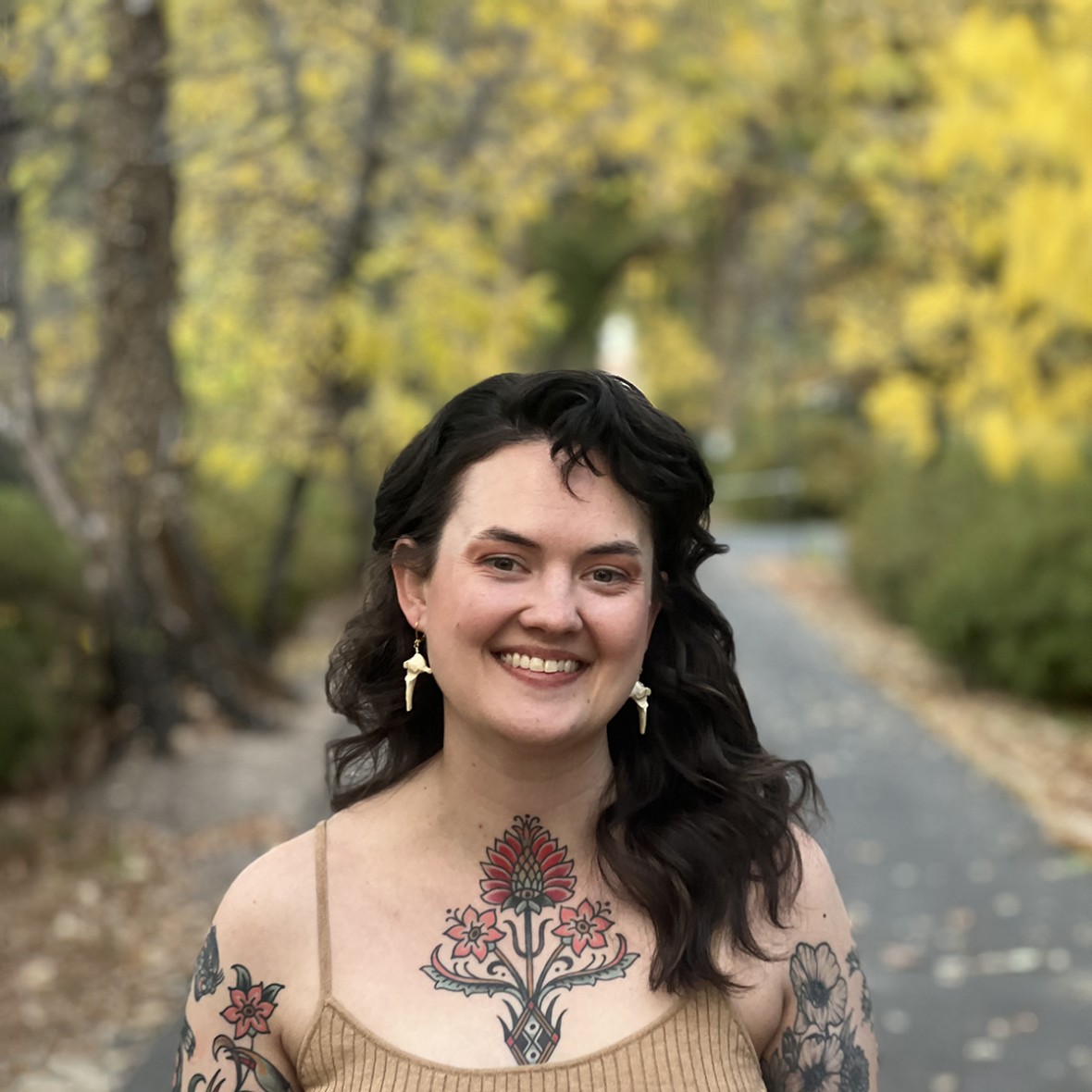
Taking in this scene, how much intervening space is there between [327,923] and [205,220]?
9028mm

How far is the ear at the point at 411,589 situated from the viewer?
7.40ft

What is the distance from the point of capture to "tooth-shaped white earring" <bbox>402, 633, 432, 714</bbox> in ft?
7.68

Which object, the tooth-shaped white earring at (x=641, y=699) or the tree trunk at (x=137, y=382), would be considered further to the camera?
the tree trunk at (x=137, y=382)

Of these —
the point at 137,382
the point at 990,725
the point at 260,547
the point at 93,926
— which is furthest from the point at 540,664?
the point at 260,547

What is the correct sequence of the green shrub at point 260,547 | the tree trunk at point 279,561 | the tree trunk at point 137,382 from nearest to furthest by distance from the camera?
the tree trunk at point 137,382 < the tree trunk at point 279,561 < the green shrub at point 260,547

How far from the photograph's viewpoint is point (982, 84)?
12180 millimetres

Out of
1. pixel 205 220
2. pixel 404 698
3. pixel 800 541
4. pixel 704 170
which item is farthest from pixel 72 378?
pixel 800 541

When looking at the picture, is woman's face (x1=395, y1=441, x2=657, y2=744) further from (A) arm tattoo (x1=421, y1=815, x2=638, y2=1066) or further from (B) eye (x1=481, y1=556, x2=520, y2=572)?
(A) arm tattoo (x1=421, y1=815, x2=638, y2=1066)

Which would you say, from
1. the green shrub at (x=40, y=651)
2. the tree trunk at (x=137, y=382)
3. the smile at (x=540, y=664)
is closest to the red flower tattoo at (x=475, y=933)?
the smile at (x=540, y=664)

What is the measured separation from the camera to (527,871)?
221cm

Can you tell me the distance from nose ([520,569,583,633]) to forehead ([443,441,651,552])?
0.06m

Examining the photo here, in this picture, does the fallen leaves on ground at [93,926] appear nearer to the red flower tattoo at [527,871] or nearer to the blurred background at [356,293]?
the blurred background at [356,293]

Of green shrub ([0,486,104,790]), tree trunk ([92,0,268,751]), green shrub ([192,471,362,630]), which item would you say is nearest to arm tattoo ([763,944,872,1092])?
green shrub ([0,486,104,790])

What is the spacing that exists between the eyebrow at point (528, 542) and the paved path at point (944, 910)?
3449 millimetres
